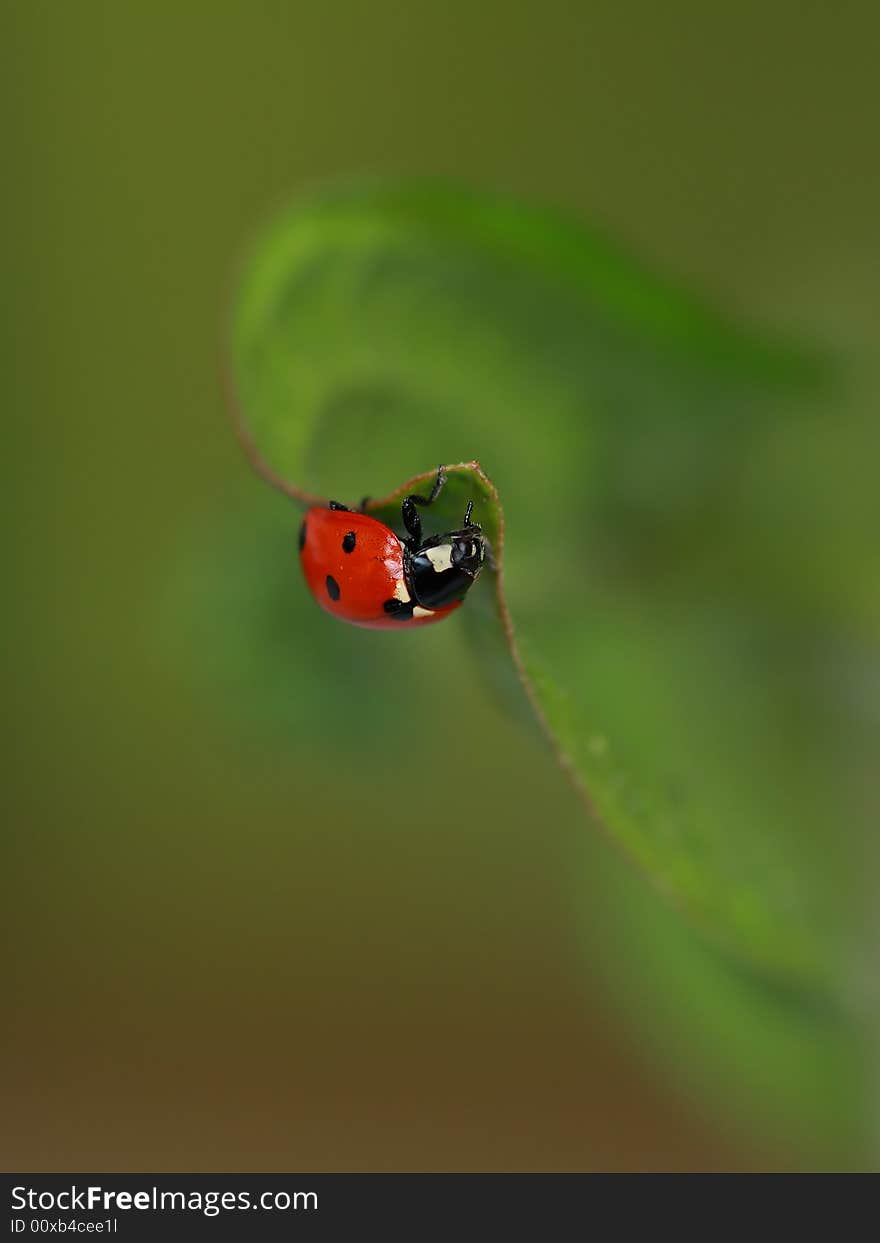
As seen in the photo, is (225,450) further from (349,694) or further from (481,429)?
(481,429)

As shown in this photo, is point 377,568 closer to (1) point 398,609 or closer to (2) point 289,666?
(1) point 398,609

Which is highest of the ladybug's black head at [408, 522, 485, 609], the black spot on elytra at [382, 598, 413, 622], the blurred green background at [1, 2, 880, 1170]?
the blurred green background at [1, 2, 880, 1170]

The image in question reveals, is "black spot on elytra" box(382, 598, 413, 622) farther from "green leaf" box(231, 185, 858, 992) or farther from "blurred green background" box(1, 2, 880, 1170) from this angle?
"blurred green background" box(1, 2, 880, 1170)

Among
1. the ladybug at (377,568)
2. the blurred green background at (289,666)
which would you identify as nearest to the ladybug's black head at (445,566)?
the ladybug at (377,568)

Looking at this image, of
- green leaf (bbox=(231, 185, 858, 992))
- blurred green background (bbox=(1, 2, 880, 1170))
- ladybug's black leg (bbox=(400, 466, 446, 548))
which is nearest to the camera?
ladybug's black leg (bbox=(400, 466, 446, 548))

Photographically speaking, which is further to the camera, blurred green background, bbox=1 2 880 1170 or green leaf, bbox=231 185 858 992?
blurred green background, bbox=1 2 880 1170

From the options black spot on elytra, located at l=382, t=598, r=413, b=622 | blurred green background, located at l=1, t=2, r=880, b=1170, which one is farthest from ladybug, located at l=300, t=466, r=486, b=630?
blurred green background, located at l=1, t=2, r=880, b=1170

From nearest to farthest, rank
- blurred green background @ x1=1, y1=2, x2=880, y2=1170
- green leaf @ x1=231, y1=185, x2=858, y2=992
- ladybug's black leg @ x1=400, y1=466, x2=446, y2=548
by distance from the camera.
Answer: ladybug's black leg @ x1=400, y1=466, x2=446, y2=548 < green leaf @ x1=231, y1=185, x2=858, y2=992 < blurred green background @ x1=1, y1=2, x2=880, y2=1170

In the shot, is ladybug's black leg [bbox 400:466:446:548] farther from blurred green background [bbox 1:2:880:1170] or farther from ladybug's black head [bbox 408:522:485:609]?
blurred green background [bbox 1:2:880:1170]

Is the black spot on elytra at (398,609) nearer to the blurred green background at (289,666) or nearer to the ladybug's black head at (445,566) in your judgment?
the ladybug's black head at (445,566)

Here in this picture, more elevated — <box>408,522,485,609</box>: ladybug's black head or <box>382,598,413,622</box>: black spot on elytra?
<box>382,598,413,622</box>: black spot on elytra
